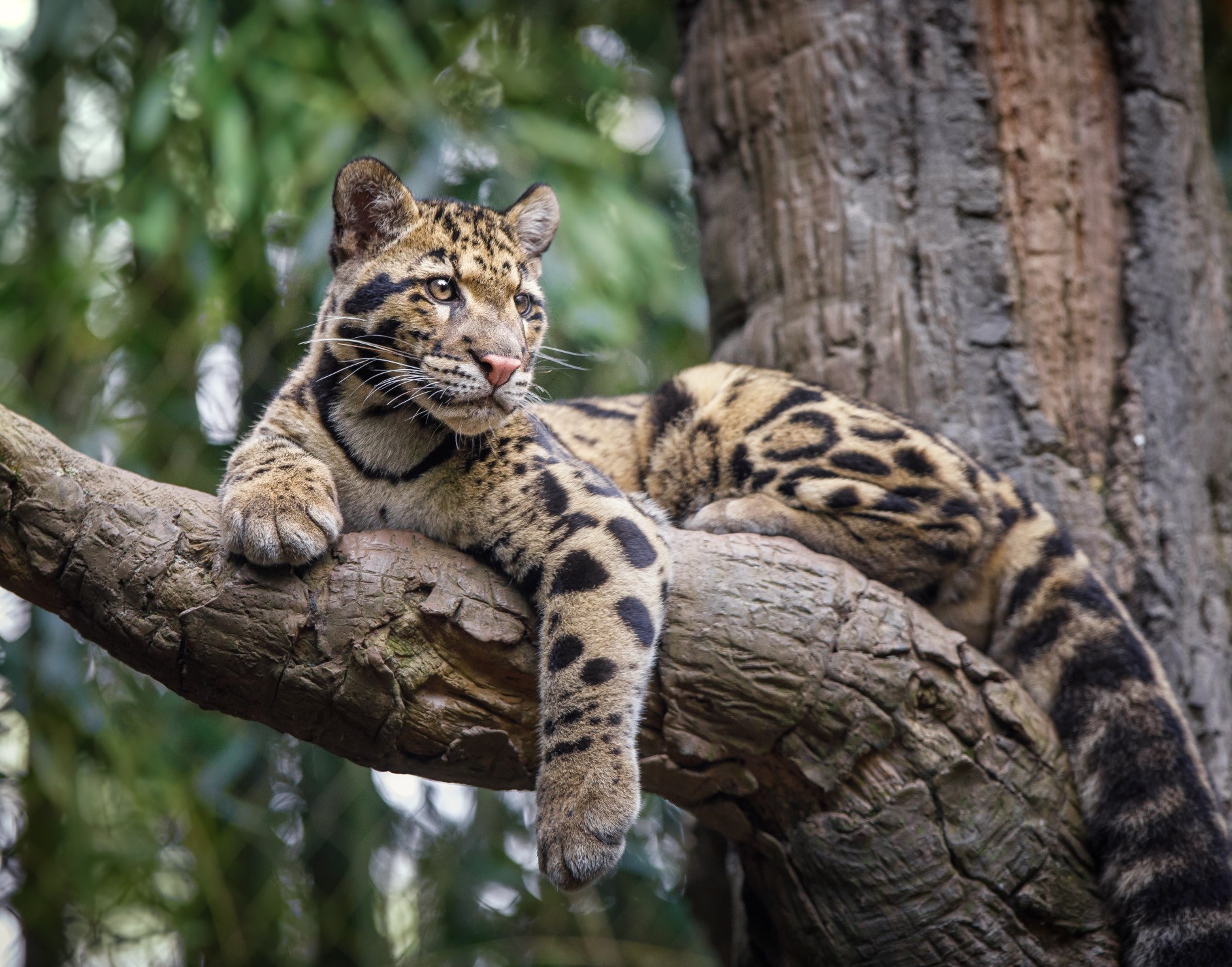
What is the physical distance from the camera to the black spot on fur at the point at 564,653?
7.77 ft

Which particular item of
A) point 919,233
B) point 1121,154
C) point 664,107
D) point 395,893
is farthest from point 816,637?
point 664,107

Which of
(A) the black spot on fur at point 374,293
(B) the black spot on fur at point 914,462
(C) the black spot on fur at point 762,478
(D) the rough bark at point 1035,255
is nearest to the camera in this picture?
(A) the black spot on fur at point 374,293

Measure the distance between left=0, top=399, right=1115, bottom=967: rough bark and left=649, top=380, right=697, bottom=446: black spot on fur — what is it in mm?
703

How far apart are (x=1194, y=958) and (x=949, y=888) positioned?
515mm

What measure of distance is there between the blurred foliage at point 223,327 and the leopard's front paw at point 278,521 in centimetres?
197

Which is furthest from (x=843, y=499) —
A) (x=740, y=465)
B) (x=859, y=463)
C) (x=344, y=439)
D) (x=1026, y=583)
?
(x=344, y=439)

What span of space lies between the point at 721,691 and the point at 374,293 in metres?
1.25

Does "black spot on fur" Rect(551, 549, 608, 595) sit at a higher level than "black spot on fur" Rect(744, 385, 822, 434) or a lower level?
lower

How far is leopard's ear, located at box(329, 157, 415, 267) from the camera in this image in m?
2.66

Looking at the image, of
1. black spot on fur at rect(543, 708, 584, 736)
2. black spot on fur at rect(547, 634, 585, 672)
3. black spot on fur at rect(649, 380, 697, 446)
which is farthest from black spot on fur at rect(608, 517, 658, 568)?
black spot on fur at rect(649, 380, 697, 446)

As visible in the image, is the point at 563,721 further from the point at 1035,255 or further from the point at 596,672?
the point at 1035,255

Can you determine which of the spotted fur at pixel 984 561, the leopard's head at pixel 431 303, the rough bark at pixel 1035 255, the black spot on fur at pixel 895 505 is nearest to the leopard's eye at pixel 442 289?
the leopard's head at pixel 431 303

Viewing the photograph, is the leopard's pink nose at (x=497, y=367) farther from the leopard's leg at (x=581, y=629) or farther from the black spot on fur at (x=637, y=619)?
the black spot on fur at (x=637, y=619)

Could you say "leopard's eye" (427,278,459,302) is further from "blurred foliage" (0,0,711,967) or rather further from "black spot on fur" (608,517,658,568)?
"blurred foliage" (0,0,711,967)
